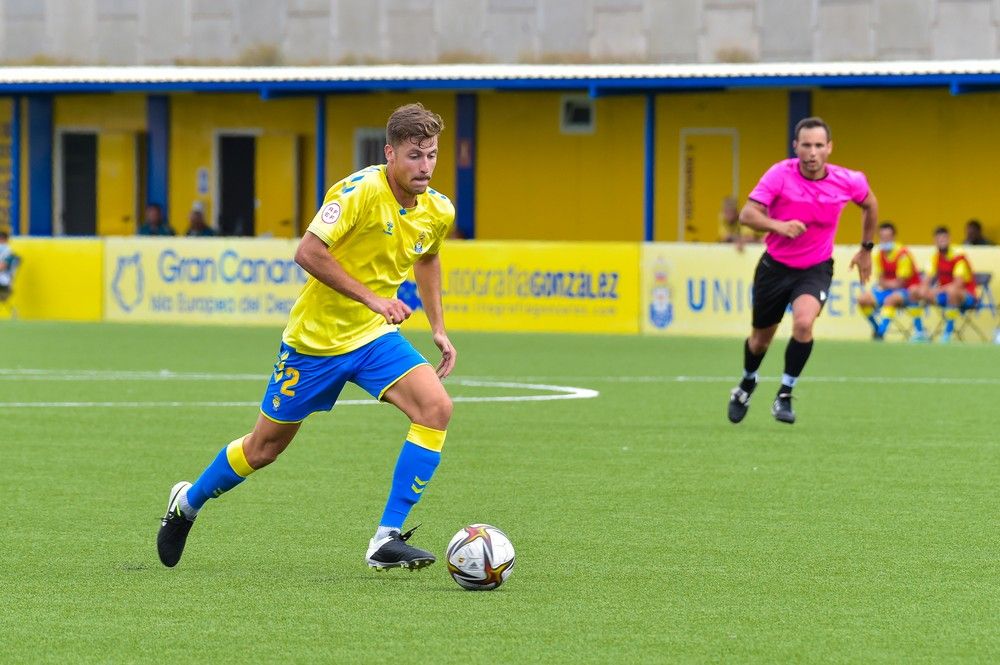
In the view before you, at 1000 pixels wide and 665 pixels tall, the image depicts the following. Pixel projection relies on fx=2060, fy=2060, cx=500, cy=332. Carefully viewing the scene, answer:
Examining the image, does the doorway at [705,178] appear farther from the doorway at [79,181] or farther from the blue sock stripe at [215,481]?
the blue sock stripe at [215,481]

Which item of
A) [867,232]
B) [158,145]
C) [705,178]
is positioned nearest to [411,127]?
[867,232]

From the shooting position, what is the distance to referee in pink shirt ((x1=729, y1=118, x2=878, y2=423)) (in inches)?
553

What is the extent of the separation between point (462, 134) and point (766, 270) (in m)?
19.4

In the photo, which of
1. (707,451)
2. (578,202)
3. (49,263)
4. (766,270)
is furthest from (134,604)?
(578,202)

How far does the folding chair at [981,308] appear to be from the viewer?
80.0 ft

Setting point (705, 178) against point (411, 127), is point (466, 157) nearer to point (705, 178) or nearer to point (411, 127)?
point (705, 178)

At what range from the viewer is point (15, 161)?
3472 cm

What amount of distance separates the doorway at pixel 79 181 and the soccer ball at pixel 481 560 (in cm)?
2995

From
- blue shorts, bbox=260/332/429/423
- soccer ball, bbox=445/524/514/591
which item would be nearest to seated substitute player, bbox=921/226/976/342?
blue shorts, bbox=260/332/429/423

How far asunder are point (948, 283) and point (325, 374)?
692 inches

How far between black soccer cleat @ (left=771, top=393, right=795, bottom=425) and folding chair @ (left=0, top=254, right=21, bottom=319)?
1671 cm

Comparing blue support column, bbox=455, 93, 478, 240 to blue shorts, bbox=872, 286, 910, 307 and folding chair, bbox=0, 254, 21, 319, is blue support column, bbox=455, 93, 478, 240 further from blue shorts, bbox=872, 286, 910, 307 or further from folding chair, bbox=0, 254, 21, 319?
blue shorts, bbox=872, 286, 910, 307

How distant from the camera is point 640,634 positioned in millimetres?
6570

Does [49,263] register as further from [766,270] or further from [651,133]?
[766,270]
